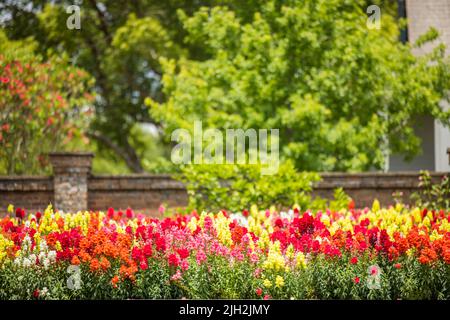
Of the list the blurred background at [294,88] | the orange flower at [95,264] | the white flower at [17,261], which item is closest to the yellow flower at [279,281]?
the orange flower at [95,264]

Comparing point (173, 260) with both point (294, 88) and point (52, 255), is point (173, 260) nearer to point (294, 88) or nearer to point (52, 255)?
point (52, 255)

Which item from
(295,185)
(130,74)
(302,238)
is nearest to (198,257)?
(302,238)

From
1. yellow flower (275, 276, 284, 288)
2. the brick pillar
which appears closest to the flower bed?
yellow flower (275, 276, 284, 288)

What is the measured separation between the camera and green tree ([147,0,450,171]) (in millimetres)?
12547

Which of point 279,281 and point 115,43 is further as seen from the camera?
point 115,43

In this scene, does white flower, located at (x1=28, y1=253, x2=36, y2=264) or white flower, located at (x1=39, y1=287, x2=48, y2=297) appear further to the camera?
white flower, located at (x1=28, y1=253, x2=36, y2=264)

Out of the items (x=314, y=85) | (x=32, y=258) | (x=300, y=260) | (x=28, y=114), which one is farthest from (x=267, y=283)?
(x=28, y=114)

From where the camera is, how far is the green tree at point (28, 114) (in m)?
12.5

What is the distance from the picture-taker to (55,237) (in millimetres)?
5898

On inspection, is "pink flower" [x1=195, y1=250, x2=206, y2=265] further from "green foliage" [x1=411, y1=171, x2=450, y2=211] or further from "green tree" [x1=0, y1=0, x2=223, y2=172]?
"green tree" [x1=0, y1=0, x2=223, y2=172]

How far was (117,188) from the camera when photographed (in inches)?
435

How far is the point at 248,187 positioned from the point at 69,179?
3244 mm

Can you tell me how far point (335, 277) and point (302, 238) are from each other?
0.91m
